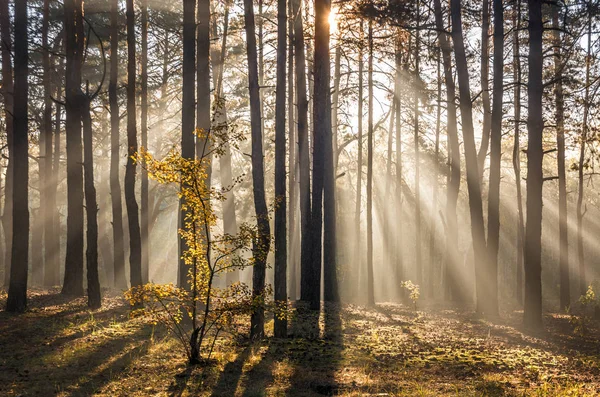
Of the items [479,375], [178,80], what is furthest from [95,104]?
[479,375]

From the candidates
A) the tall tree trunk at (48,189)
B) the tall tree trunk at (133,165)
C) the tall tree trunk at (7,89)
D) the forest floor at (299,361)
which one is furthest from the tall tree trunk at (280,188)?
the tall tree trunk at (48,189)

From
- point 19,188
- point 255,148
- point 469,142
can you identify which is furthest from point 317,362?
point 469,142

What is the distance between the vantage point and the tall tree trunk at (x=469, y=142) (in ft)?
51.4

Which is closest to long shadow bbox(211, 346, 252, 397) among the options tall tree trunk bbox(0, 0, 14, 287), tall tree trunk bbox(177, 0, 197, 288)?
tall tree trunk bbox(177, 0, 197, 288)

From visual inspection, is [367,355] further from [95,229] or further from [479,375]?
[95,229]

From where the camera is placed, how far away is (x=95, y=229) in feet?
46.2

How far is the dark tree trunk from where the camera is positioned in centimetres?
1641

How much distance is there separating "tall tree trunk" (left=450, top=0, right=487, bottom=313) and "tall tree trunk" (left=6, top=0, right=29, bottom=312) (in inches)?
438

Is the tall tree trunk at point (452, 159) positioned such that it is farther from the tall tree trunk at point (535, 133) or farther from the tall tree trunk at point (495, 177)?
the tall tree trunk at point (535, 133)

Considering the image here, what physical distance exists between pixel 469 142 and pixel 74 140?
10.8m

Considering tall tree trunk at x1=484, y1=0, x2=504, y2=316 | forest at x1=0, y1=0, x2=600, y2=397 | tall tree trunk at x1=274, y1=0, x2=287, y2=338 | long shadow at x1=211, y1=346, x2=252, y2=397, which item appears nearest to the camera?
long shadow at x1=211, y1=346, x2=252, y2=397

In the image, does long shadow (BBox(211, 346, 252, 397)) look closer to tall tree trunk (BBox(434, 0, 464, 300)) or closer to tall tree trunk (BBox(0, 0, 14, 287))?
tall tree trunk (BBox(0, 0, 14, 287))

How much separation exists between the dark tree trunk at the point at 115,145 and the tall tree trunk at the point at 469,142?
9.83 m

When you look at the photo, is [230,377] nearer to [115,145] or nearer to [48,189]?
[115,145]
